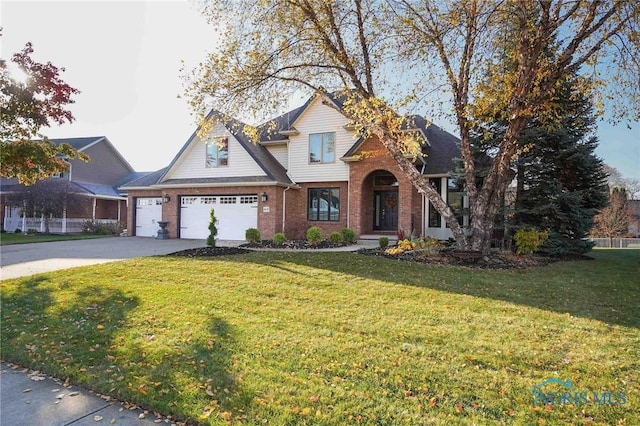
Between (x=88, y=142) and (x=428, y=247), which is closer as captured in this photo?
(x=428, y=247)

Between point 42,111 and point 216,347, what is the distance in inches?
362

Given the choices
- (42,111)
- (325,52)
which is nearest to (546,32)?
(325,52)

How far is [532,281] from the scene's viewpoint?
809cm

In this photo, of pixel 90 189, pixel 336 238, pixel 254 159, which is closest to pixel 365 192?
pixel 336 238

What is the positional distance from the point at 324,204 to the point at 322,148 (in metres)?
2.72

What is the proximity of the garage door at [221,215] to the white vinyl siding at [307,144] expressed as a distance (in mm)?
2733

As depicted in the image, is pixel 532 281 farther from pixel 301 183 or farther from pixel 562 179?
pixel 301 183

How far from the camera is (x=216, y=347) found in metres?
4.28

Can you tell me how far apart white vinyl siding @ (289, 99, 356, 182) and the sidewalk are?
48.1ft

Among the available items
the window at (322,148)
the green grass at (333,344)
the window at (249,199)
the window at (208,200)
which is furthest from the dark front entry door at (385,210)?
the green grass at (333,344)

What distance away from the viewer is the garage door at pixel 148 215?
2023 centimetres

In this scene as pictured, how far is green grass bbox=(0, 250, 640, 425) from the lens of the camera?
312 cm

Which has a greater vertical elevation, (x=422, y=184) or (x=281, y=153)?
(x=281, y=153)

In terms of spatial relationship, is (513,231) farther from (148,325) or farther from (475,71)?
(148,325)
